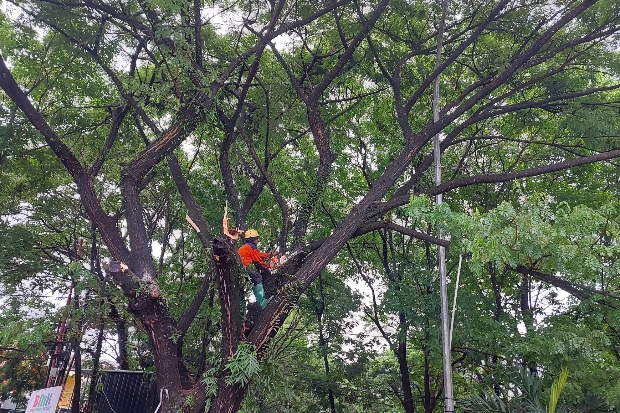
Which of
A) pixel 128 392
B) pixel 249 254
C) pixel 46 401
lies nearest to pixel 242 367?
pixel 249 254

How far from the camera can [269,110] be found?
289 inches

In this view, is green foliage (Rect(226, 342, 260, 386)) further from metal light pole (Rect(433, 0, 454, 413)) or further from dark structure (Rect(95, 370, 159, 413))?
dark structure (Rect(95, 370, 159, 413))

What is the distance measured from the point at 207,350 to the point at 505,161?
645 cm

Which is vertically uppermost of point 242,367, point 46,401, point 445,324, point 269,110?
point 269,110

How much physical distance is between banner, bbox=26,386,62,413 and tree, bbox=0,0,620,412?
167 cm

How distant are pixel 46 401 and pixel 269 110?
16.4 ft

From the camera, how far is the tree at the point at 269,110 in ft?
16.5

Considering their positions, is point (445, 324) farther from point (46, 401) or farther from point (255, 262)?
point (46, 401)

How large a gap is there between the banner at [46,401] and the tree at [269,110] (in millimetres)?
1674

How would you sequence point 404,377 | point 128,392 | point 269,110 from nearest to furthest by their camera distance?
1. point 269,110
2. point 128,392
3. point 404,377

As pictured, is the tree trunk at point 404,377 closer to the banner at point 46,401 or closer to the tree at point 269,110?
the tree at point 269,110

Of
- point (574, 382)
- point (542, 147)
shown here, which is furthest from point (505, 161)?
point (574, 382)

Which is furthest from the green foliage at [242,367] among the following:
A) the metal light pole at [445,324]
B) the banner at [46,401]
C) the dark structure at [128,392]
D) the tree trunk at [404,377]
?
the dark structure at [128,392]

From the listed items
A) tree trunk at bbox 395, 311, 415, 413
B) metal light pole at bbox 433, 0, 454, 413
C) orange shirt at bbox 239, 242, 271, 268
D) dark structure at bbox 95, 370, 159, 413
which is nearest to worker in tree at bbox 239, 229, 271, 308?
orange shirt at bbox 239, 242, 271, 268
